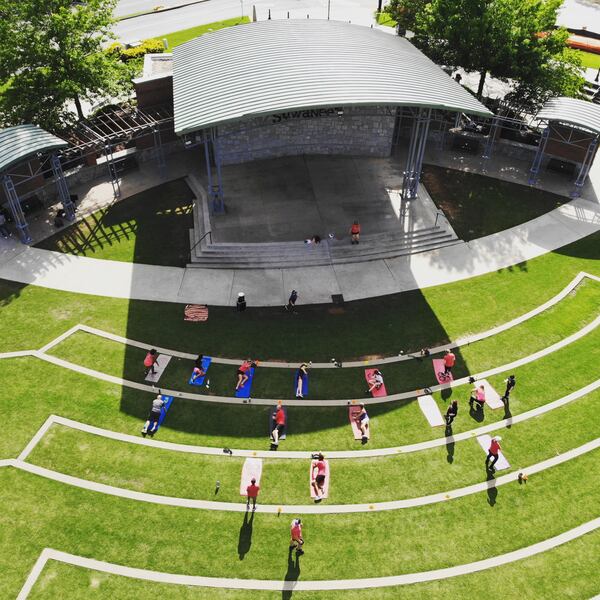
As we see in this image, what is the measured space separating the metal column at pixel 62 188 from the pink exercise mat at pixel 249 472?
2190 cm

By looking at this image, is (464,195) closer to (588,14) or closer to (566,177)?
(566,177)

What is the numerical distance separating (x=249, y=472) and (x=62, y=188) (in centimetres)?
2306

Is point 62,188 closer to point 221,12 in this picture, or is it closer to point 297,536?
point 297,536

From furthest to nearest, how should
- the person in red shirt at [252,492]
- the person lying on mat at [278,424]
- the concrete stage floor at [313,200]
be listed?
1. the concrete stage floor at [313,200]
2. the person lying on mat at [278,424]
3. the person in red shirt at [252,492]

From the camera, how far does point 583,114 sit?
36188mm

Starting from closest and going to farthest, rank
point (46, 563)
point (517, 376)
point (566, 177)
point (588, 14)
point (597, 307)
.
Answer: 1. point (46, 563)
2. point (517, 376)
3. point (597, 307)
4. point (566, 177)
5. point (588, 14)

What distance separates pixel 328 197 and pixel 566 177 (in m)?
18.4

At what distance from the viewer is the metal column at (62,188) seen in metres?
33.5

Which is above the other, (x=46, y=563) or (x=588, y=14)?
(x=588, y=14)

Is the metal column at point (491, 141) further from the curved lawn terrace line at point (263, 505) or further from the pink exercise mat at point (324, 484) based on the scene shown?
the pink exercise mat at point (324, 484)

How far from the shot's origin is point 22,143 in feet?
103

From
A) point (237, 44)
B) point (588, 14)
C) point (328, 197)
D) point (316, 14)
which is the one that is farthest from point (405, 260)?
point (588, 14)

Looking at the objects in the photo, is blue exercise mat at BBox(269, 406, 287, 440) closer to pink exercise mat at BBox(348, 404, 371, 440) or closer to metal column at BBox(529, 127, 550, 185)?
pink exercise mat at BBox(348, 404, 371, 440)

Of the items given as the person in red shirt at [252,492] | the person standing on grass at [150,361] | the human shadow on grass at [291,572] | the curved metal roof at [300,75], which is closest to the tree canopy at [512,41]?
the curved metal roof at [300,75]
